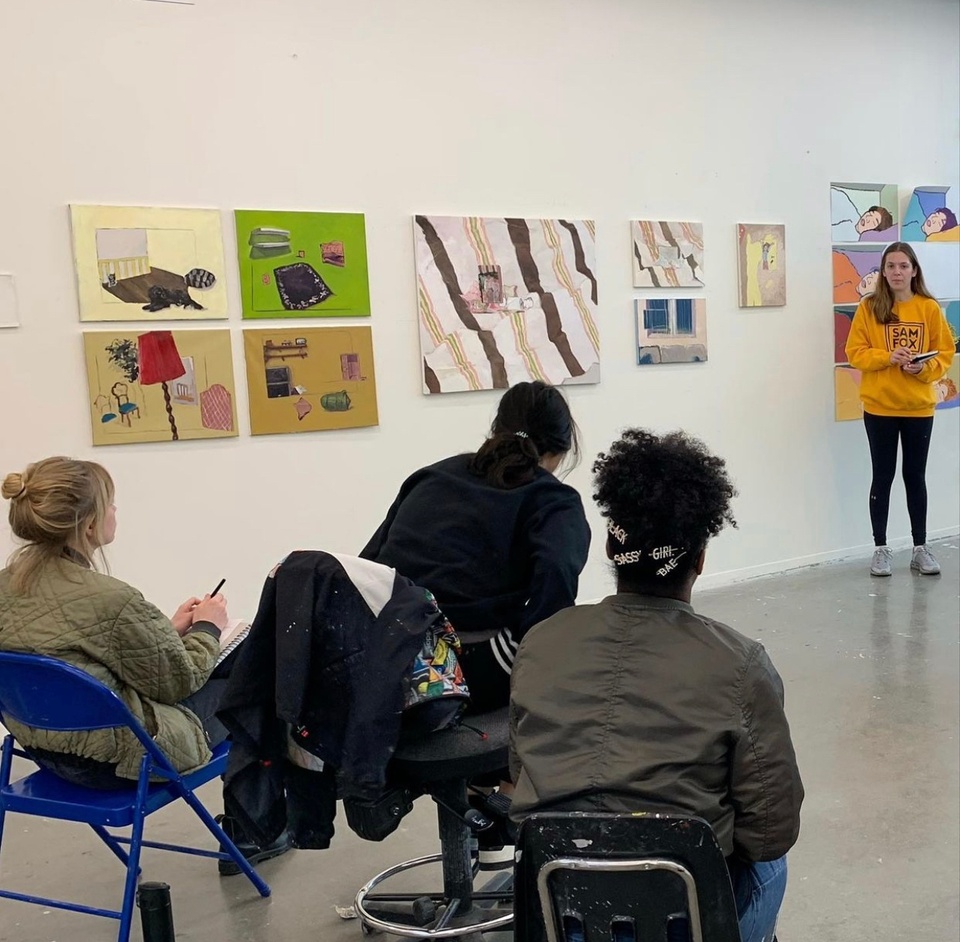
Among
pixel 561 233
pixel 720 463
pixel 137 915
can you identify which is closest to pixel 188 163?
pixel 561 233

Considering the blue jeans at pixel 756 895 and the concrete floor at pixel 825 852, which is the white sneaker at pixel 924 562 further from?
the blue jeans at pixel 756 895

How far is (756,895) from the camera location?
149 centimetres

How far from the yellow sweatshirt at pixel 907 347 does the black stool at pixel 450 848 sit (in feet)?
11.9

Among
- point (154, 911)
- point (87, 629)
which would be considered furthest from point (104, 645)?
point (154, 911)

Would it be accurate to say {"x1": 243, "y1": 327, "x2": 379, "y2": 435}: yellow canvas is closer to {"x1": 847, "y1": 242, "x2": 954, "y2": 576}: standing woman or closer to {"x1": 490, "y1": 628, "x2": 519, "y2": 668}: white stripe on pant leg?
{"x1": 490, "y1": 628, "x2": 519, "y2": 668}: white stripe on pant leg

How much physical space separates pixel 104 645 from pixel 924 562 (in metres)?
4.26

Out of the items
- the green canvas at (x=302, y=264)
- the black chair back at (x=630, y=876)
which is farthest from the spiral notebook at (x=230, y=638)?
the green canvas at (x=302, y=264)

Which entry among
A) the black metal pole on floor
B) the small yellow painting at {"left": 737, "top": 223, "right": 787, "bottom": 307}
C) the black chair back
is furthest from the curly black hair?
the small yellow painting at {"left": 737, "top": 223, "right": 787, "bottom": 307}

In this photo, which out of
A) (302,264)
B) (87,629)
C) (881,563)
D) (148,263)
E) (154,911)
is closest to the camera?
(154,911)

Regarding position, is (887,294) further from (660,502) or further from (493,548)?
(660,502)

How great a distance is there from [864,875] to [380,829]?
3.95 ft

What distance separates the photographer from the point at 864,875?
2.38 metres

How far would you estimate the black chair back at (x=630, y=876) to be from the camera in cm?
122

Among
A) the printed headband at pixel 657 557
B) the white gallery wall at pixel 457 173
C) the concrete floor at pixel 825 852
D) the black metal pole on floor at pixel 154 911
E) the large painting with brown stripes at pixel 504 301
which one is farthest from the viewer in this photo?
the large painting with brown stripes at pixel 504 301
